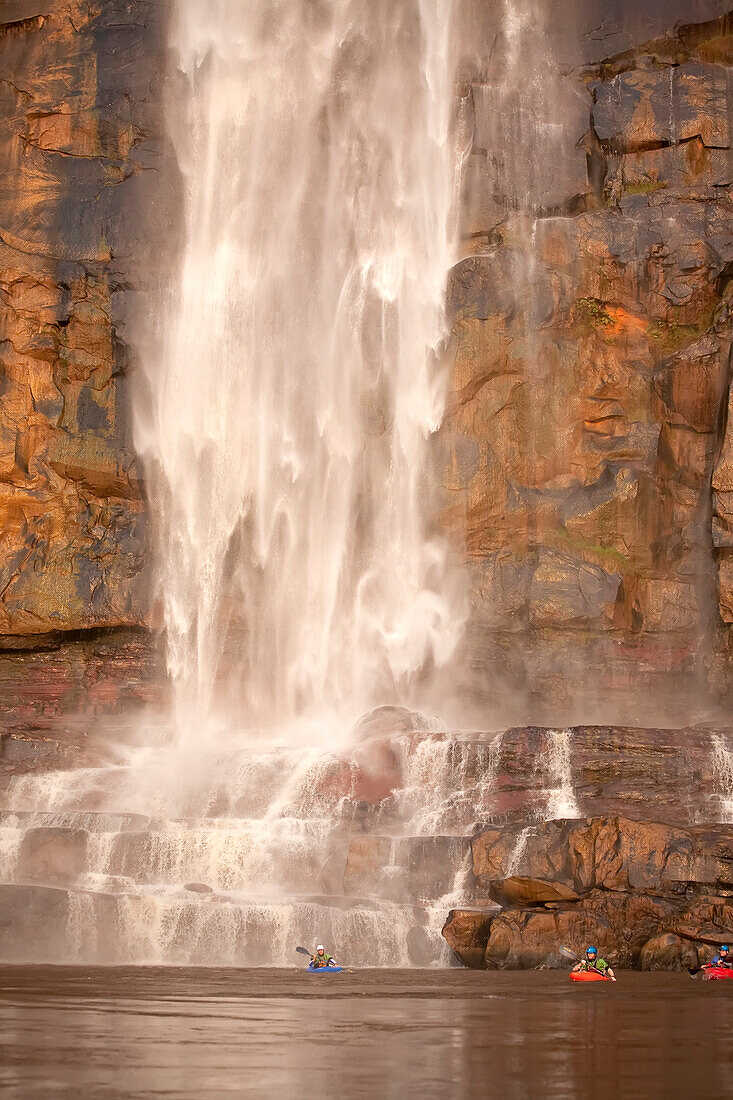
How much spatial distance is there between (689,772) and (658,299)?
20.4 metres

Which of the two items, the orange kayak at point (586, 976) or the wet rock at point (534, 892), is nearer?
the orange kayak at point (586, 976)

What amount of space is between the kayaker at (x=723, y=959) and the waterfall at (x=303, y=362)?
22.1 metres

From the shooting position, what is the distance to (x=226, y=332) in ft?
168

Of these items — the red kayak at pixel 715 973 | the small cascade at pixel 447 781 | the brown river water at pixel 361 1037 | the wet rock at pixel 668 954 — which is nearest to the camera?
the brown river water at pixel 361 1037

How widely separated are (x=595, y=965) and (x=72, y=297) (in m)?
34.2

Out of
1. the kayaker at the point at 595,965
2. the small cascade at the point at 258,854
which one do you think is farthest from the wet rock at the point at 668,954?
the small cascade at the point at 258,854

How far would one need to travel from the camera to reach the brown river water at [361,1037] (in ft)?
37.4

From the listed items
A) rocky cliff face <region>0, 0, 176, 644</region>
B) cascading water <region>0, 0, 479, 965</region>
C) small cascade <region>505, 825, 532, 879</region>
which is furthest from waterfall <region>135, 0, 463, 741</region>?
small cascade <region>505, 825, 532, 879</region>

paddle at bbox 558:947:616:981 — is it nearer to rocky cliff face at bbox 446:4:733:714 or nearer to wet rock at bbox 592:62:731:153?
rocky cliff face at bbox 446:4:733:714

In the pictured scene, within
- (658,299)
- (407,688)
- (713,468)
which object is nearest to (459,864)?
(407,688)

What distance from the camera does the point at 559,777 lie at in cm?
3466

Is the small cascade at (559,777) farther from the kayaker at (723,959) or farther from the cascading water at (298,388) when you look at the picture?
the kayaker at (723,959)

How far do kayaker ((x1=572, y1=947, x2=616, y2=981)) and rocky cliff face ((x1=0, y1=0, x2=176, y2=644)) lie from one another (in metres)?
27.4

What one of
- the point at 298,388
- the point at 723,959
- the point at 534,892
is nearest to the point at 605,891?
the point at 534,892
